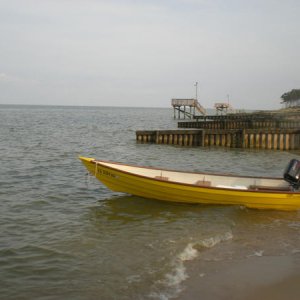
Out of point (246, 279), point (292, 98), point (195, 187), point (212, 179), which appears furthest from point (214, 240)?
point (292, 98)

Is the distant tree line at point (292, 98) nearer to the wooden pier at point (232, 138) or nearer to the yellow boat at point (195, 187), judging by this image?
the wooden pier at point (232, 138)

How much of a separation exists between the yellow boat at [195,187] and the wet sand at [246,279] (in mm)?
3704

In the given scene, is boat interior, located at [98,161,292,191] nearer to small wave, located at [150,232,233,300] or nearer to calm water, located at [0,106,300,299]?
calm water, located at [0,106,300,299]

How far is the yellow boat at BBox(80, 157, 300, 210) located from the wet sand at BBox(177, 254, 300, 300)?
370 centimetres

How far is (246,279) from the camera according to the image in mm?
7473

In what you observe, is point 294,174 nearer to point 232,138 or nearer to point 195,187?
point 195,187

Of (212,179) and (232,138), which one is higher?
(232,138)

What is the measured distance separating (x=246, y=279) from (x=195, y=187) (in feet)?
16.8

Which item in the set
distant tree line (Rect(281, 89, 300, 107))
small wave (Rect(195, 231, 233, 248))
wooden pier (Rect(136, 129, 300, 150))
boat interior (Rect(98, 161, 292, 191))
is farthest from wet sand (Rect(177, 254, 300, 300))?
distant tree line (Rect(281, 89, 300, 107))

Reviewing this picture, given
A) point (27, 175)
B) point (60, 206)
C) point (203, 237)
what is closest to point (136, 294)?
point (203, 237)

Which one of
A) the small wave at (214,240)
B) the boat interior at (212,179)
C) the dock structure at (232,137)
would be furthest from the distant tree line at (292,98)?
the small wave at (214,240)

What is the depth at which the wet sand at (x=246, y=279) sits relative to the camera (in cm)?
687

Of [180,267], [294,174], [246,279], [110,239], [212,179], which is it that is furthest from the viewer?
[212,179]

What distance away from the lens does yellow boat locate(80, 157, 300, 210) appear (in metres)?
12.2
